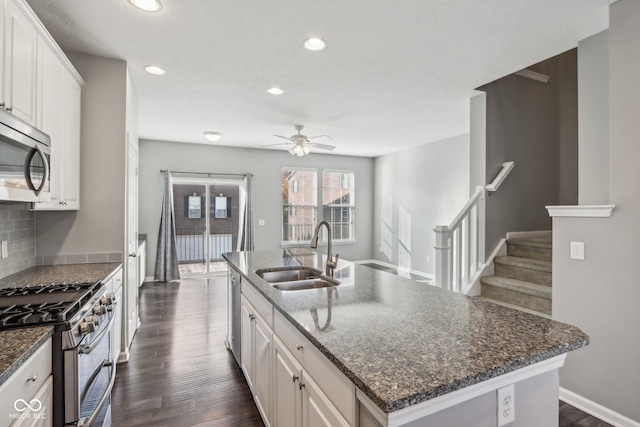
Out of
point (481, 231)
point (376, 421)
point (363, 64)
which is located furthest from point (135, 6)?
point (481, 231)

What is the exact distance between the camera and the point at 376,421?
2.86 ft

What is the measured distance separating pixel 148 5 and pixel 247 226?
4.88 meters

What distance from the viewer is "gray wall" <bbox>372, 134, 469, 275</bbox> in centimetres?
578

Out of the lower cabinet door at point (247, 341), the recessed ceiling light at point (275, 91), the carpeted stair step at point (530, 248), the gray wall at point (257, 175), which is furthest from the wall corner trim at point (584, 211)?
the gray wall at point (257, 175)

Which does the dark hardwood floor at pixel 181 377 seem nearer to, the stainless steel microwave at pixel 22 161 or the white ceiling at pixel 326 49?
the stainless steel microwave at pixel 22 161

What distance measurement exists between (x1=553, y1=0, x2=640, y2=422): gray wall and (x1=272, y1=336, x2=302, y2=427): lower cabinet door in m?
2.03

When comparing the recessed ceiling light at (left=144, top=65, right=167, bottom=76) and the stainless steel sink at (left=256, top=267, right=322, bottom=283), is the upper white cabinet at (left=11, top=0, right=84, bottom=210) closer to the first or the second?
the recessed ceiling light at (left=144, top=65, right=167, bottom=76)

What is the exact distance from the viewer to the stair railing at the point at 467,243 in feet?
10.7

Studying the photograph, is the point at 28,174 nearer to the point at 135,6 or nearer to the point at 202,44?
the point at 135,6

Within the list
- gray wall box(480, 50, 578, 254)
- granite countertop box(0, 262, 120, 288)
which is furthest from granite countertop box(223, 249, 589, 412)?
gray wall box(480, 50, 578, 254)

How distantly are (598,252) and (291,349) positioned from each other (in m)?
2.11

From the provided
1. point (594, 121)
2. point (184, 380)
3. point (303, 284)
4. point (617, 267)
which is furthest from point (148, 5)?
point (617, 267)

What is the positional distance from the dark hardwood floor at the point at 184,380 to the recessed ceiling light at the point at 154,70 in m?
2.69

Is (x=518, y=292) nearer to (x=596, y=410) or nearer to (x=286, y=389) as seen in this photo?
(x=596, y=410)
